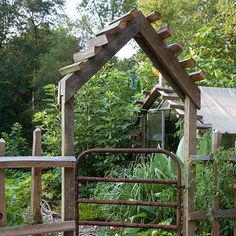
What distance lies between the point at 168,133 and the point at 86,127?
1375 millimetres

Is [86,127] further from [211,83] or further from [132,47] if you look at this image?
[132,47]

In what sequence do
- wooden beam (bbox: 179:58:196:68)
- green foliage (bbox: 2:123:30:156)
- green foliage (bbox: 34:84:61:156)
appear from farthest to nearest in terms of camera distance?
green foliage (bbox: 2:123:30:156), green foliage (bbox: 34:84:61:156), wooden beam (bbox: 179:58:196:68)

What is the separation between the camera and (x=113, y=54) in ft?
10.7

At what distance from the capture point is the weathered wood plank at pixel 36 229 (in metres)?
2.86

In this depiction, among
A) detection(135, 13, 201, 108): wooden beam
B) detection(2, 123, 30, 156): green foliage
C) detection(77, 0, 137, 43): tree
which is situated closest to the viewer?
detection(135, 13, 201, 108): wooden beam

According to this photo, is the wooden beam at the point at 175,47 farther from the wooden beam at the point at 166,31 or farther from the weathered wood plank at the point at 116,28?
the weathered wood plank at the point at 116,28

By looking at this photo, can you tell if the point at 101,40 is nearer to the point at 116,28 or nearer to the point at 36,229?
the point at 116,28

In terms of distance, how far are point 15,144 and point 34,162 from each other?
5445mm

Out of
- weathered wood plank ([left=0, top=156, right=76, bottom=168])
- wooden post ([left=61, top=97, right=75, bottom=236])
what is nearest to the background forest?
wooden post ([left=61, top=97, right=75, bottom=236])

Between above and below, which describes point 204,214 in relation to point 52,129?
below

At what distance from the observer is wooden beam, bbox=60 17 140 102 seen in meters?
3.05

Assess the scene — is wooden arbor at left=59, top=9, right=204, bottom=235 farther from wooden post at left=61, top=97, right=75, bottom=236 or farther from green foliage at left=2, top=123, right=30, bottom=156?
green foliage at left=2, top=123, right=30, bottom=156

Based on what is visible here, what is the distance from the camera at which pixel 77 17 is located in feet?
55.9

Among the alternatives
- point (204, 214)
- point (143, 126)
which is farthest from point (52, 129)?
point (204, 214)
